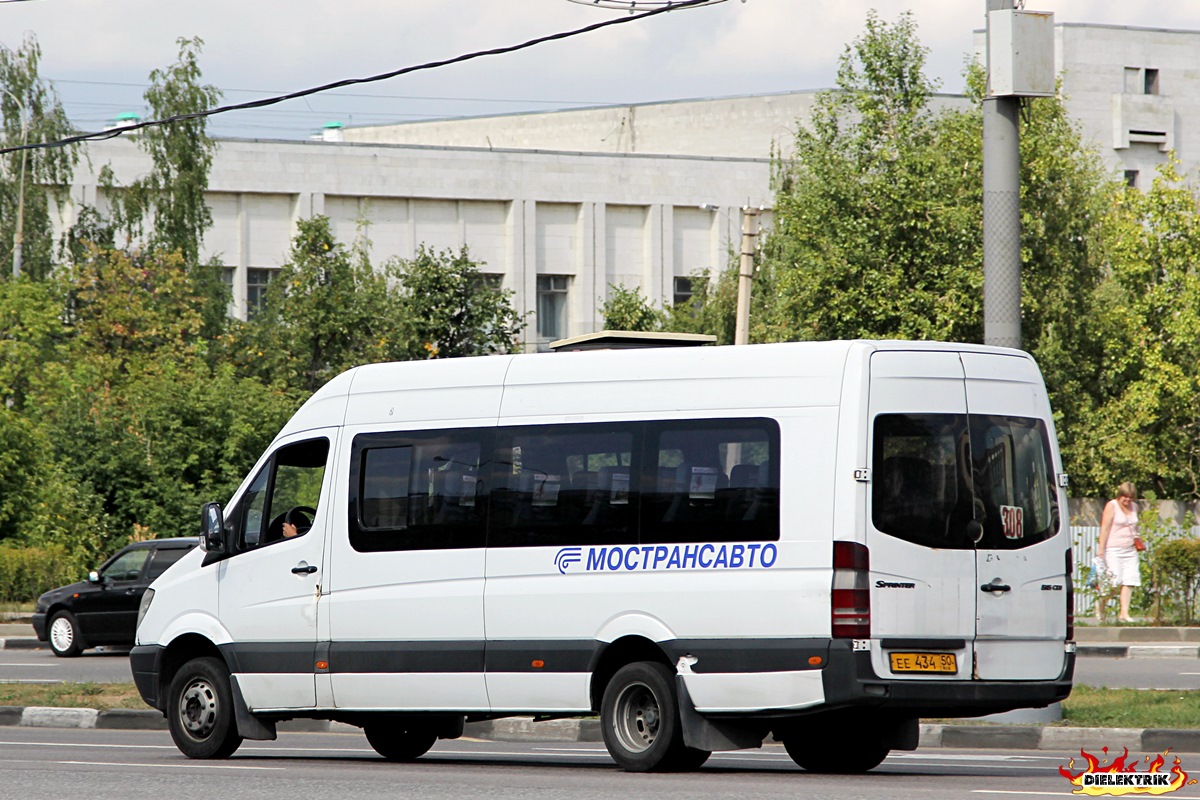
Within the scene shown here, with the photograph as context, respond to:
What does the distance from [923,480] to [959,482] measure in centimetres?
25

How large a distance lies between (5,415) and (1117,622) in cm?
2243

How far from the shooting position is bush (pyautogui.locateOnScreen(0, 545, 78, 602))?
109ft

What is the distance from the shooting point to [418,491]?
12227 millimetres

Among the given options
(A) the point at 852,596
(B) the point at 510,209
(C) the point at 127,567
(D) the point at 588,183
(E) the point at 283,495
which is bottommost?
(C) the point at 127,567

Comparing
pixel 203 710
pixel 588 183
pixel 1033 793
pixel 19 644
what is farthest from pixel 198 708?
pixel 588 183

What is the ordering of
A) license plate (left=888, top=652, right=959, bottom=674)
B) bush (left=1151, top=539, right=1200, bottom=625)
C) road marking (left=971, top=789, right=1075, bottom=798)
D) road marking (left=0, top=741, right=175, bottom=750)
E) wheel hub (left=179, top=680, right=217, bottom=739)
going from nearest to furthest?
road marking (left=971, top=789, right=1075, bottom=798) → license plate (left=888, top=652, right=959, bottom=674) → wheel hub (left=179, top=680, right=217, bottom=739) → road marking (left=0, top=741, right=175, bottom=750) → bush (left=1151, top=539, right=1200, bottom=625)

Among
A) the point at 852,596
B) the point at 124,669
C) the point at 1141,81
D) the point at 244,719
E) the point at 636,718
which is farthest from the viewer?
the point at 1141,81

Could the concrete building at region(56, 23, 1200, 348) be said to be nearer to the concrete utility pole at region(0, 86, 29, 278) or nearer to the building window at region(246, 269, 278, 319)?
the building window at region(246, 269, 278, 319)

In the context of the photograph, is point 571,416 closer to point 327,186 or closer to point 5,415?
point 5,415

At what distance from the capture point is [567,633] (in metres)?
11.3

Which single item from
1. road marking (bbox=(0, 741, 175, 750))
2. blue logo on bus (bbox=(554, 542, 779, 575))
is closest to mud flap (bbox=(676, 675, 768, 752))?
blue logo on bus (bbox=(554, 542, 779, 575))

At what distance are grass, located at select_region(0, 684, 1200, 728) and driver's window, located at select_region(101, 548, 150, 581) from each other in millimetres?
7407

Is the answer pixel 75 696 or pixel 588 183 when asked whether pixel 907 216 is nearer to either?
pixel 588 183

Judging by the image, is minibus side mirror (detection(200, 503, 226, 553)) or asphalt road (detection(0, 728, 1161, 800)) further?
minibus side mirror (detection(200, 503, 226, 553))
